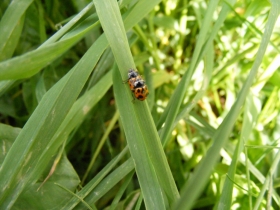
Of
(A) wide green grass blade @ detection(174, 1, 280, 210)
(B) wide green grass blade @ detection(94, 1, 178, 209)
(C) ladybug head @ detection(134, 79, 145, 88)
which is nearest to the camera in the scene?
(A) wide green grass blade @ detection(174, 1, 280, 210)

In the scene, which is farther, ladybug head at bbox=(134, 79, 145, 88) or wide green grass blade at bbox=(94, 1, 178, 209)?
ladybug head at bbox=(134, 79, 145, 88)

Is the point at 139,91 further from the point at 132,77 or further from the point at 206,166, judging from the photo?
the point at 206,166

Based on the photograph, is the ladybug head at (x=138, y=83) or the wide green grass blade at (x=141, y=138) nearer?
the wide green grass blade at (x=141, y=138)

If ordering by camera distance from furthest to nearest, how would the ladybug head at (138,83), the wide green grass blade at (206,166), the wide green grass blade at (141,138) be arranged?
the ladybug head at (138,83) < the wide green grass blade at (141,138) < the wide green grass blade at (206,166)

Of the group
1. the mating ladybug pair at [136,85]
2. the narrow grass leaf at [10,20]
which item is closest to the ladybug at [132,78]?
the mating ladybug pair at [136,85]

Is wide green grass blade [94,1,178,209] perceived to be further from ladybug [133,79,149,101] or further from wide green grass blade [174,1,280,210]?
wide green grass blade [174,1,280,210]

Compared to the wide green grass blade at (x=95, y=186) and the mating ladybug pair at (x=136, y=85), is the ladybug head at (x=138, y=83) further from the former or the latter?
the wide green grass blade at (x=95, y=186)

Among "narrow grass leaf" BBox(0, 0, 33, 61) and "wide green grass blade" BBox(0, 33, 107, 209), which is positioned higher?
"narrow grass leaf" BBox(0, 0, 33, 61)

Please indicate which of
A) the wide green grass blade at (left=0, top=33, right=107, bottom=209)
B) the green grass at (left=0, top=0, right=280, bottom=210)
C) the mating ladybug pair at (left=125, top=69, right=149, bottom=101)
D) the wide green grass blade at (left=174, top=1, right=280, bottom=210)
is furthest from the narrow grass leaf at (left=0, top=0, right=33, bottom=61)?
the wide green grass blade at (left=174, top=1, right=280, bottom=210)

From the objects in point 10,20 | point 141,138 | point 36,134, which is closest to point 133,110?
point 141,138
